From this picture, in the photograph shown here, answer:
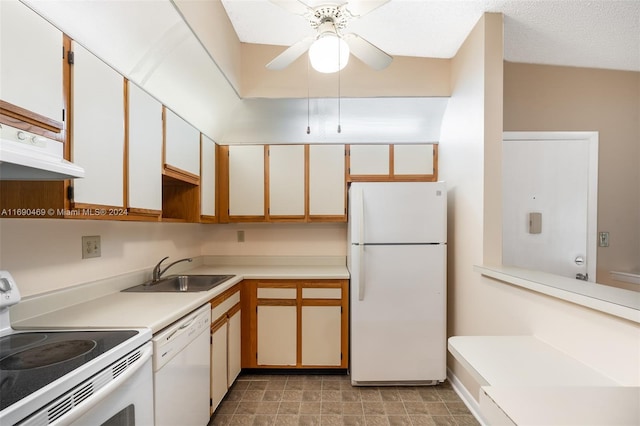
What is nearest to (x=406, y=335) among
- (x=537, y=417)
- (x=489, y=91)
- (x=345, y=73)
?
(x=537, y=417)

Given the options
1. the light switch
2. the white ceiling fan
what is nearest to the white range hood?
the white ceiling fan

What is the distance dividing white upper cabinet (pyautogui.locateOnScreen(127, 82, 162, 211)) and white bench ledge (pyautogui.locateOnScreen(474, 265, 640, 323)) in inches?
83.4

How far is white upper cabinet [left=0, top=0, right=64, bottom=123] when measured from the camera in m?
0.92

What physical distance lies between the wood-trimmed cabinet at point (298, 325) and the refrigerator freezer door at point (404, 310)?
0.81 ft

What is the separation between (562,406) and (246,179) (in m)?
2.62

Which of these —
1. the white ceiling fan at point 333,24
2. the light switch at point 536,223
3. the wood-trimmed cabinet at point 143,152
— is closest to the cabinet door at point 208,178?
the wood-trimmed cabinet at point 143,152

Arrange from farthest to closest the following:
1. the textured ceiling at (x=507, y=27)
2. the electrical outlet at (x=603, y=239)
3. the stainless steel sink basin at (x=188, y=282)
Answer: the electrical outlet at (x=603, y=239)
the stainless steel sink basin at (x=188, y=282)
the textured ceiling at (x=507, y=27)

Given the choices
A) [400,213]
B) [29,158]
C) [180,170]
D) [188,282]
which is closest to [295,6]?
[29,158]

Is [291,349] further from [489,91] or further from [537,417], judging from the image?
[489,91]

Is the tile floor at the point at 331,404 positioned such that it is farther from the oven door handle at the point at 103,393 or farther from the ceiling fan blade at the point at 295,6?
the ceiling fan blade at the point at 295,6

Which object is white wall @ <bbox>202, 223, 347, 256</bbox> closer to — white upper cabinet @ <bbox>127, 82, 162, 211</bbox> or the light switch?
white upper cabinet @ <bbox>127, 82, 162, 211</bbox>

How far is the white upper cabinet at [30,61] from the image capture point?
916mm

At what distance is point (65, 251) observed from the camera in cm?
144

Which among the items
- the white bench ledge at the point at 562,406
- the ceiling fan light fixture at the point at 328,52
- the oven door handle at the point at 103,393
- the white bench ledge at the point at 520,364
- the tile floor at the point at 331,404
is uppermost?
the ceiling fan light fixture at the point at 328,52
